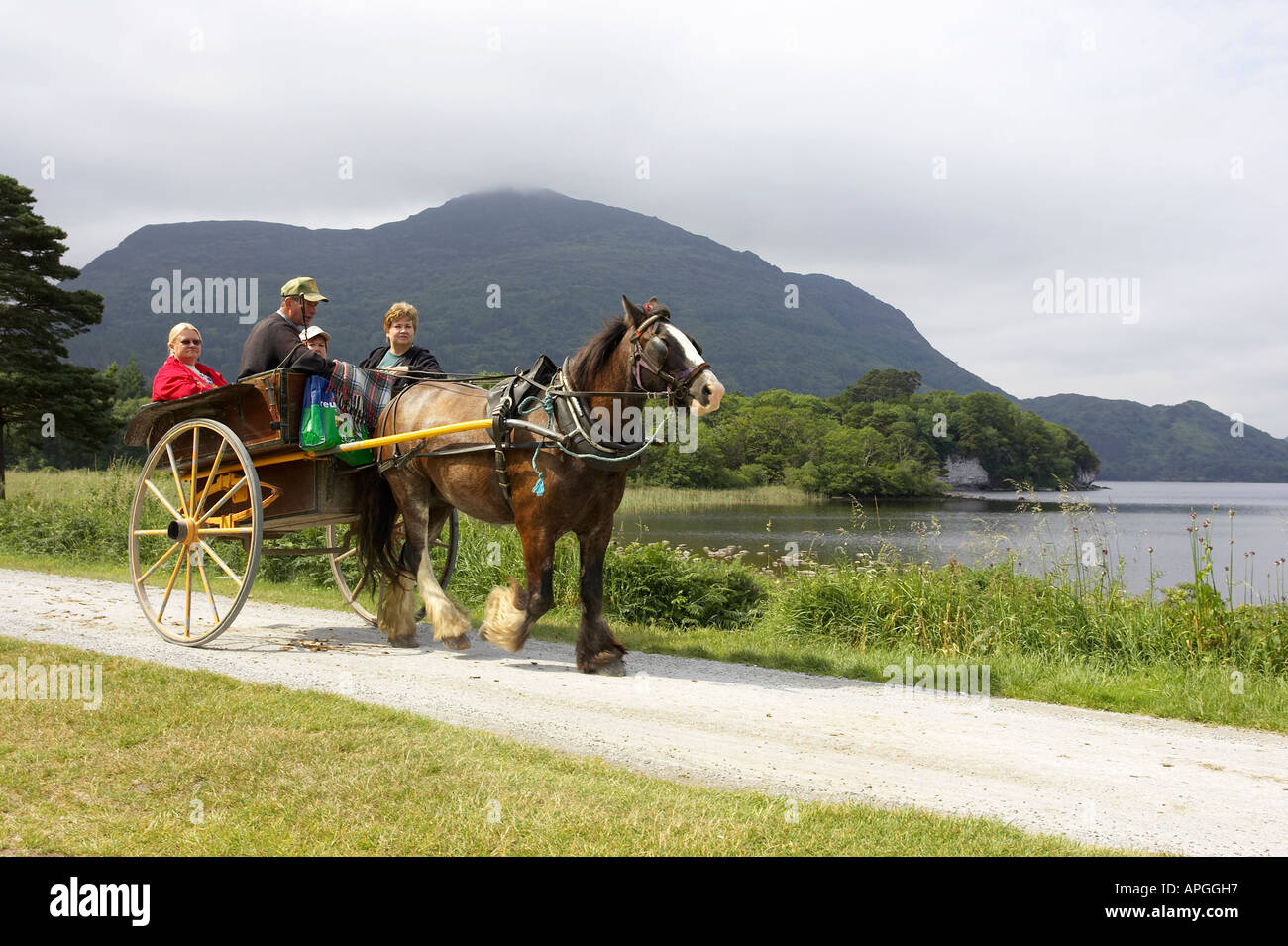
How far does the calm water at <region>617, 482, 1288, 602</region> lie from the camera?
1048 centimetres

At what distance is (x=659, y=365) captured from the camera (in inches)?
275

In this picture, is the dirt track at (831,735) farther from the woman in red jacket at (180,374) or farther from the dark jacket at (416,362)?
the dark jacket at (416,362)

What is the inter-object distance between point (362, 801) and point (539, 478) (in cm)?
355

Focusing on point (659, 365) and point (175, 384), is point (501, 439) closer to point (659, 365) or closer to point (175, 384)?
point (659, 365)

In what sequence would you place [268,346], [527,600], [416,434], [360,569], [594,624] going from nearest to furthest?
[527,600] → [594,624] → [416,434] → [268,346] → [360,569]

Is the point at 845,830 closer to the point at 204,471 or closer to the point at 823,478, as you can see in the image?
the point at 204,471

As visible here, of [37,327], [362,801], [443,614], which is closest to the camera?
[362,801]

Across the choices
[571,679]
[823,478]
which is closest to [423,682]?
[571,679]

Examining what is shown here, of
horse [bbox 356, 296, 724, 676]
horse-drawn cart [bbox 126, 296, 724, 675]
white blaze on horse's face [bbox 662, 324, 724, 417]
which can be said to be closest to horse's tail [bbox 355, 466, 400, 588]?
horse-drawn cart [bbox 126, 296, 724, 675]

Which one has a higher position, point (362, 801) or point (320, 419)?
point (320, 419)

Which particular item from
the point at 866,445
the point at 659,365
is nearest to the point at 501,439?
the point at 659,365

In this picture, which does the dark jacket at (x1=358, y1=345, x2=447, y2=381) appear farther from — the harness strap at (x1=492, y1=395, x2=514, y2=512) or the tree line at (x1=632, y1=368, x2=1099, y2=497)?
the tree line at (x1=632, y1=368, x2=1099, y2=497)

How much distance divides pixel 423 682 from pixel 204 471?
386 centimetres

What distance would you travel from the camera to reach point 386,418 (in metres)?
8.82
